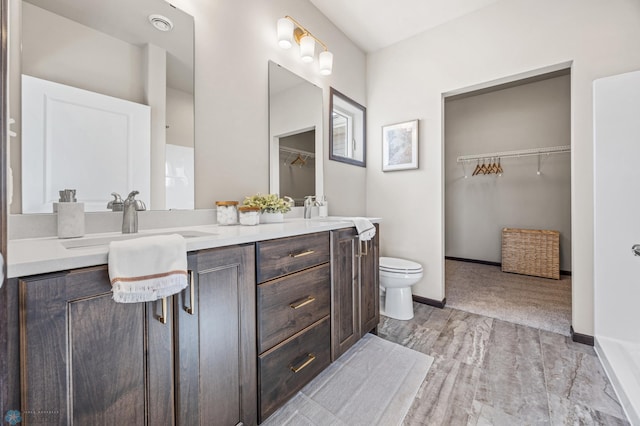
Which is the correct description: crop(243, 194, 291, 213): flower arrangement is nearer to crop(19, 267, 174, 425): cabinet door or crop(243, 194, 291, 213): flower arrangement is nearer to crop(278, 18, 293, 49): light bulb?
crop(19, 267, 174, 425): cabinet door

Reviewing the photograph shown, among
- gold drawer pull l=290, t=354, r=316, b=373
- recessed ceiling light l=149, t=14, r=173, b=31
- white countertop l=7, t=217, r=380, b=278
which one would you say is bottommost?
gold drawer pull l=290, t=354, r=316, b=373

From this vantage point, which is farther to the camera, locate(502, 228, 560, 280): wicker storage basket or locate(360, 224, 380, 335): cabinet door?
locate(502, 228, 560, 280): wicker storage basket

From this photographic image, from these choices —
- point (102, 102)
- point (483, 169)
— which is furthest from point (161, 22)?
point (483, 169)

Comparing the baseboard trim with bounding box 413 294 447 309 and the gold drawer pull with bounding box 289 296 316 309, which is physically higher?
the gold drawer pull with bounding box 289 296 316 309

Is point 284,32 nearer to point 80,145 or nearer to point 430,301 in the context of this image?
point 80,145

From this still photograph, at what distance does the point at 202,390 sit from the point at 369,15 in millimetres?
3020

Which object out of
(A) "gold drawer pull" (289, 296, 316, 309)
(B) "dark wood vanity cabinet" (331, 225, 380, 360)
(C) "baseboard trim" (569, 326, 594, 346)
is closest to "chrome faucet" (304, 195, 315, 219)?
(B) "dark wood vanity cabinet" (331, 225, 380, 360)

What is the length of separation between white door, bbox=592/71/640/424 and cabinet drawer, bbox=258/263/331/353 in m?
1.79

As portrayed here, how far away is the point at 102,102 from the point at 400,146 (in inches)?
95.5

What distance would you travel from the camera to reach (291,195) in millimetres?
2152

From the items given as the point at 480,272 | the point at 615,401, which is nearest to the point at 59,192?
the point at 615,401

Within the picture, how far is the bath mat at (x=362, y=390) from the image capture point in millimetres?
1283

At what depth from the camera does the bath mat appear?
128 cm

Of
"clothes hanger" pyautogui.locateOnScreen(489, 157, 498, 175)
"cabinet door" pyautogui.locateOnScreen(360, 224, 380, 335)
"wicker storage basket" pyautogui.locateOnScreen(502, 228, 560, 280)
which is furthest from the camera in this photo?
"clothes hanger" pyautogui.locateOnScreen(489, 157, 498, 175)
